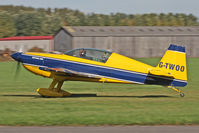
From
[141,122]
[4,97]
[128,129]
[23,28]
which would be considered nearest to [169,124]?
[141,122]

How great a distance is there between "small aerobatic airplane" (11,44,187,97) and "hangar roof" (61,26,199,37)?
3982 centimetres

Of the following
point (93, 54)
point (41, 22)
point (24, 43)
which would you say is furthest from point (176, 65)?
point (41, 22)

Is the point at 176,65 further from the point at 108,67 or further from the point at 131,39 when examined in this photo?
the point at 131,39

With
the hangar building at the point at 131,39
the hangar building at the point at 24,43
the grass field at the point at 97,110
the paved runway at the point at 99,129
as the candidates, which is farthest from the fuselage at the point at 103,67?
the hangar building at the point at 24,43

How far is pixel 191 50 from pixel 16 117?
5429 cm

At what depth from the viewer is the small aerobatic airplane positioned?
47.0ft

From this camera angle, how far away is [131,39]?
5900 cm

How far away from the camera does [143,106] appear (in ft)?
41.0

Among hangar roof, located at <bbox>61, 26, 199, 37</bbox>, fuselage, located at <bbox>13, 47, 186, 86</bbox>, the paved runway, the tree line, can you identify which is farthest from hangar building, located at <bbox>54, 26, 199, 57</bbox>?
the paved runway

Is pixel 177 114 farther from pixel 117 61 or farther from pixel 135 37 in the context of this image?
pixel 135 37

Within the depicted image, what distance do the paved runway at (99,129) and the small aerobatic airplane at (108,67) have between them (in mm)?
5236

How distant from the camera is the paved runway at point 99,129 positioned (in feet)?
28.5

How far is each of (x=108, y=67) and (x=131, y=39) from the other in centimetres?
4493

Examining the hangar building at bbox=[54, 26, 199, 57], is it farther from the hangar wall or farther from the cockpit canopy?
the cockpit canopy
